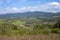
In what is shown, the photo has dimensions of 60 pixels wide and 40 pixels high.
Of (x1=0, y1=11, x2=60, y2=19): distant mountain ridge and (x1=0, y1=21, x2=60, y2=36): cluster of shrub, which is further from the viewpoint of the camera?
(x1=0, y1=11, x2=60, y2=19): distant mountain ridge

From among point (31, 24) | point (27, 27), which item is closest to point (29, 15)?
point (31, 24)

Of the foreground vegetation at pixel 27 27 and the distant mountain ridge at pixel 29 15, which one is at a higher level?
the distant mountain ridge at pixel 29 15

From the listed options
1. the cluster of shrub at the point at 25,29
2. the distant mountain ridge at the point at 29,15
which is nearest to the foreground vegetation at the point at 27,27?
the cluster of shrub at the point at 25,29

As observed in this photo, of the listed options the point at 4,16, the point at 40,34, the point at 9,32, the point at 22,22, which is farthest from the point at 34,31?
the point at 4,16

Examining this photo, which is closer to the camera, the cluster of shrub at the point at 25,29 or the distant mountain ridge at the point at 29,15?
the cluster of shrub at the point at 25,29

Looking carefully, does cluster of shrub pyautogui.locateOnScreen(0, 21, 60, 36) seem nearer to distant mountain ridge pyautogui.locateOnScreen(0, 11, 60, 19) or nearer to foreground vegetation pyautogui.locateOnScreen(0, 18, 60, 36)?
foreground vegetation pyautogui.locateOnScreen(0, 18, 60, 36)

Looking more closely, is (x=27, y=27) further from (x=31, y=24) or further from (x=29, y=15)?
(x=29, y=15)

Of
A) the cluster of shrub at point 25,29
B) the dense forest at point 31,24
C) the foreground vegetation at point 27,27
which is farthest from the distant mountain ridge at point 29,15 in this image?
the cluster of shrub at point 25,29

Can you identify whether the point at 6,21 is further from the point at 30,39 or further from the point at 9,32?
the point at 30,39

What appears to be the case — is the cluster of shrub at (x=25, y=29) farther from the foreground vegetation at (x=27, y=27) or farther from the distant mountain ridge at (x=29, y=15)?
the distant mountain ridge at (x=29, y=15)

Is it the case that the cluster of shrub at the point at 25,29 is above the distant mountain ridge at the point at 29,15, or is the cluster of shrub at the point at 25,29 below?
below

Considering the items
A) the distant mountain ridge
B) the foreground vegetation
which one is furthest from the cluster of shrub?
the distant mountain ridge
